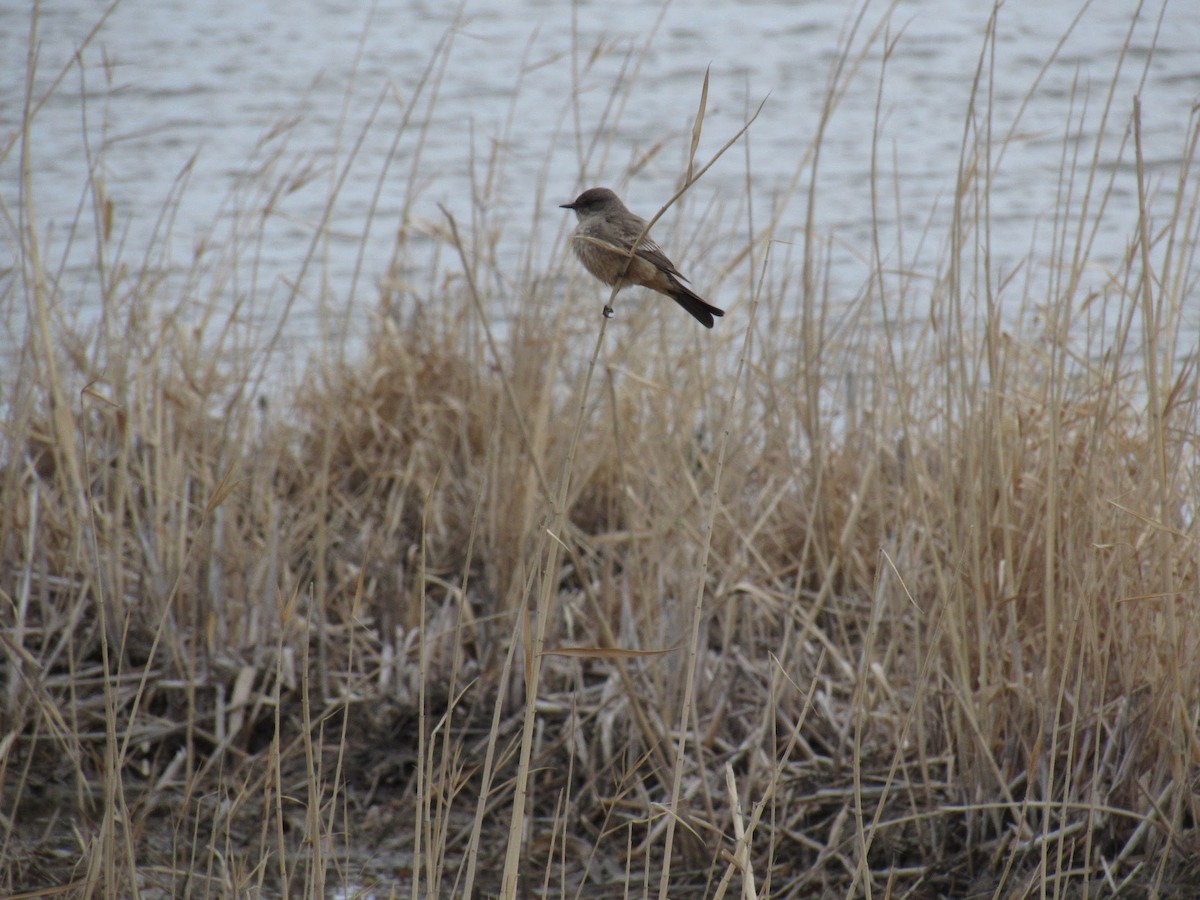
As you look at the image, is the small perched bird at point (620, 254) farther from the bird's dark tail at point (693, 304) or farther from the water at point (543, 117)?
the water at point (543, 117)

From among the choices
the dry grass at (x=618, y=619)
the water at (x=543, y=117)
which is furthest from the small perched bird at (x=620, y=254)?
the water at (x=543, y=117)

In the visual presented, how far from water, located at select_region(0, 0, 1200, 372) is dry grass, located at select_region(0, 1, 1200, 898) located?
3.82ft

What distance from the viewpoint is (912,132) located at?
21.9ft

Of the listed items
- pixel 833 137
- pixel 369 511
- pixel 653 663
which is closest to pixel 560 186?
pixel 833 137

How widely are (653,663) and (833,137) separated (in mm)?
4902

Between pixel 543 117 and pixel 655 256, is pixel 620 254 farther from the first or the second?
pixel 543 117

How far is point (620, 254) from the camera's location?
2035mm

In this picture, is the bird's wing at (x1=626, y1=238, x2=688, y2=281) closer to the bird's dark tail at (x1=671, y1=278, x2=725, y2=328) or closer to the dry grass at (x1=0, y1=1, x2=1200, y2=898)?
the bird's dark tail at (x1=671, y1=278, x2=725, y2=328)

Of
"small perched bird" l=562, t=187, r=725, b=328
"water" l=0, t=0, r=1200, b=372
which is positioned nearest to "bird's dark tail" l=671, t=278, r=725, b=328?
"small perched bird" l=562, t=187, r=725, b=328

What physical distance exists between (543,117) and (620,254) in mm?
5426

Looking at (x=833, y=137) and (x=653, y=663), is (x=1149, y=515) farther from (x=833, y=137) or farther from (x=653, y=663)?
(x=833, y=137)

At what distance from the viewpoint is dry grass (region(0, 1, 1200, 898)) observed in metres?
2.14

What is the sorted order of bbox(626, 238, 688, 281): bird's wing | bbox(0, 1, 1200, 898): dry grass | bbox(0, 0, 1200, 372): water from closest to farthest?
bbox(626, 238, 688, 281): bird's wing
bbox(0, 1, 1200, 898): dry grass
bbox(0, 0, 1200, 372): water

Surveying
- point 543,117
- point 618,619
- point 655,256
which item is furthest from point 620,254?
point 543,117
